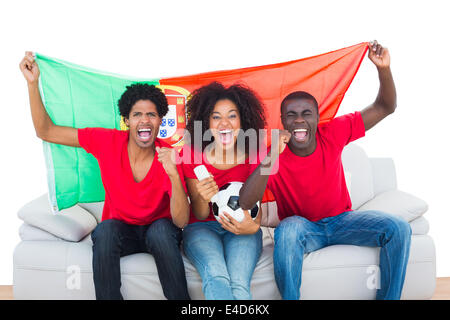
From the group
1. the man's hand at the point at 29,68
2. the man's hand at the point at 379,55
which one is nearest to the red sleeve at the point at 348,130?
the man's hand at the point at 379,55

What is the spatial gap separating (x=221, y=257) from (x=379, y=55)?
131cm

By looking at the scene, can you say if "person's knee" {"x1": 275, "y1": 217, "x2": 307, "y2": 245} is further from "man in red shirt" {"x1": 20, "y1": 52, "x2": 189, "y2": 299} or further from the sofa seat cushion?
"man in red shirt" {"x1": 20, "y1": 52, "x2": 189, "y2": 299}

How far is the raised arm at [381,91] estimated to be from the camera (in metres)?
2.23

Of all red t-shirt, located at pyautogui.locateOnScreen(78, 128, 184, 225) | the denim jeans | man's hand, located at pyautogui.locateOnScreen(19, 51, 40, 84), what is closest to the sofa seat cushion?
the denim jeans

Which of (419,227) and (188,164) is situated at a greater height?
(188,164)

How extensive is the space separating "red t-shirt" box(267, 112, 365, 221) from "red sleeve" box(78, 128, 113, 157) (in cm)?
85

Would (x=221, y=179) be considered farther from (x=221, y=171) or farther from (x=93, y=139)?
(x=93, y=139)

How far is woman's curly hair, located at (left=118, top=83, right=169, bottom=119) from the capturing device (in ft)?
7.18

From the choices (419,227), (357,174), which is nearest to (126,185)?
(357,174)

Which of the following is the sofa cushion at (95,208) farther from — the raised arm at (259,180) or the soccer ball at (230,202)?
the raised arm at (259,180)

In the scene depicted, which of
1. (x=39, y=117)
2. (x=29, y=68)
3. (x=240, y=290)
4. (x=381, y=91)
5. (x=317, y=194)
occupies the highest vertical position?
(x=29, y=68)

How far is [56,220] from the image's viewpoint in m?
2.26
